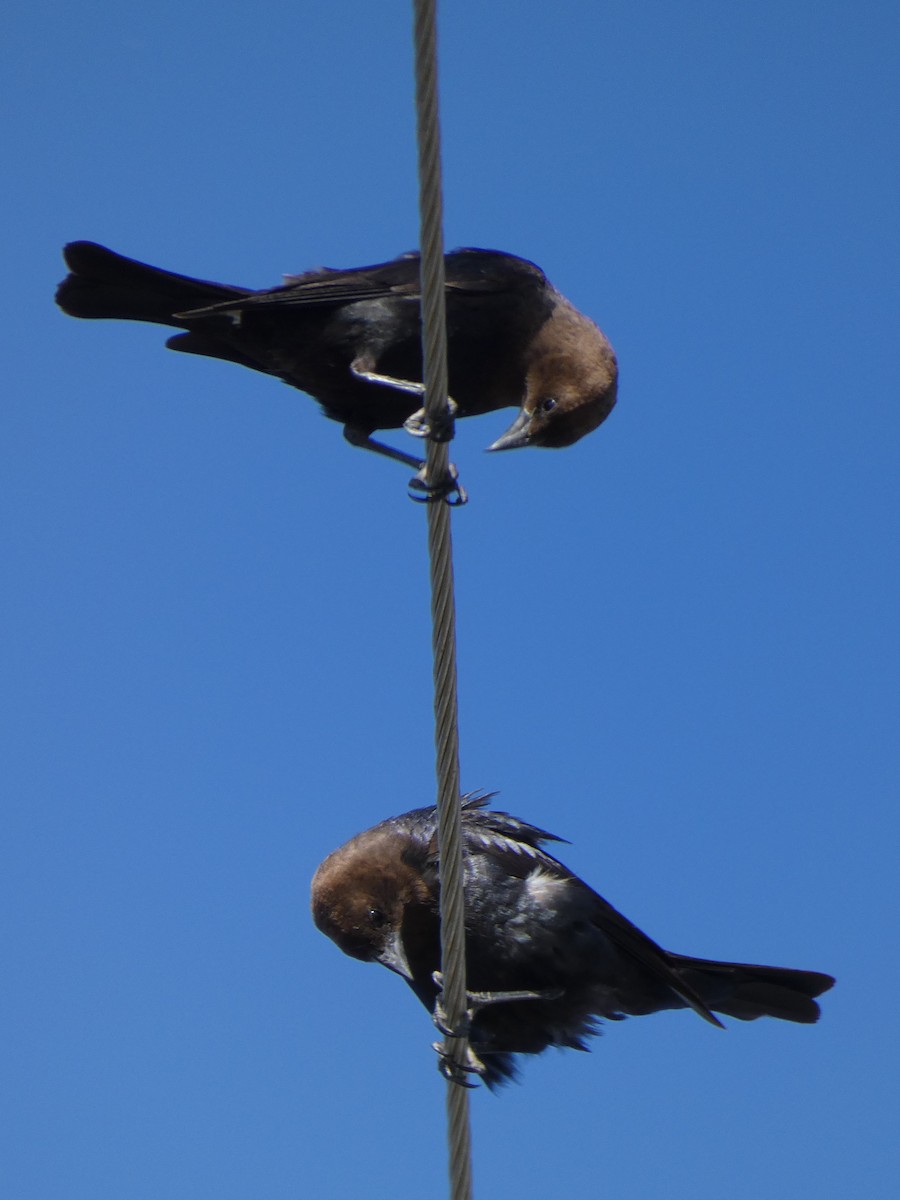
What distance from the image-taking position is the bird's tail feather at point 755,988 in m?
5.70

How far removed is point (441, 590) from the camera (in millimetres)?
3531

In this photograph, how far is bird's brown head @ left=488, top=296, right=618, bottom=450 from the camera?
5.52 metres

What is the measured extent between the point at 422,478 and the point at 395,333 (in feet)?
4.14

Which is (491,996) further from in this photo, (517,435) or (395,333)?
(395,333)

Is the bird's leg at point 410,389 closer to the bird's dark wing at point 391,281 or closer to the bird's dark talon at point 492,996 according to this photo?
the bird's dark wing at point 391,281

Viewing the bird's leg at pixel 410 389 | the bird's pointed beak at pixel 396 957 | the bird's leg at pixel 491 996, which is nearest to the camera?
the bird's leg at pixel 410 389

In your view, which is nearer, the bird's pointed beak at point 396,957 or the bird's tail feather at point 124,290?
the bird's pointed beak at point 396,957

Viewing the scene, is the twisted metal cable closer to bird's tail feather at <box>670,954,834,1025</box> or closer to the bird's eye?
the bird's eye

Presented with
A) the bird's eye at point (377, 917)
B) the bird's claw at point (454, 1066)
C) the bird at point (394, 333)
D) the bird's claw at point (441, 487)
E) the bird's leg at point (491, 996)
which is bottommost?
the bird's claw at point (454, 1066)

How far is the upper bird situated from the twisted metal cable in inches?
58.2

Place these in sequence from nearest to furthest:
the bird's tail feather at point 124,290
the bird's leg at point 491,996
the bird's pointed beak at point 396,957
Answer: the bird's leg at point 491,996 → the bird's pointed beak at point 396,957 → the bird's tail feather at point 124,290

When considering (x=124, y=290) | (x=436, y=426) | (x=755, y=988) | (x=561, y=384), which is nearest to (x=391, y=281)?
(x=561, y=384)

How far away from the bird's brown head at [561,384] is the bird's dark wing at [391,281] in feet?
0.80

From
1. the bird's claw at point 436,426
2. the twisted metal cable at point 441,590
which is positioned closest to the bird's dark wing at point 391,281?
the bird's claw at point 436,426
